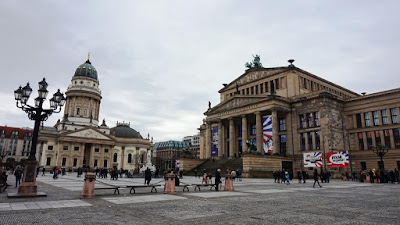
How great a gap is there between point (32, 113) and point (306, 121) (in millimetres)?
42902

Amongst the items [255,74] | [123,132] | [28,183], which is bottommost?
[28,183]

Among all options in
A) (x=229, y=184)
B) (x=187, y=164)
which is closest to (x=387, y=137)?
(x=187, y=164)

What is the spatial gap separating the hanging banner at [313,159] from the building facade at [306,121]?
3.12 metres

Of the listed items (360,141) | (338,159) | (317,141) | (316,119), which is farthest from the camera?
(360,141)

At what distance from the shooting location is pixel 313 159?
41.6 m

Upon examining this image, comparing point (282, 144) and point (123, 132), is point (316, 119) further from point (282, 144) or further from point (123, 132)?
point (123, 132)

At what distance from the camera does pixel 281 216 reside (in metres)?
9.18

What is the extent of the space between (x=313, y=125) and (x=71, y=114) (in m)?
80.8

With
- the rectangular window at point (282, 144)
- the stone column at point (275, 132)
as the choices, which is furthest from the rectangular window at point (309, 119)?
the stone column at point (275, 132)

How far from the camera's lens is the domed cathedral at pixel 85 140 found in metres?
84.4

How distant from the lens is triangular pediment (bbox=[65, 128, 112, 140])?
286ft

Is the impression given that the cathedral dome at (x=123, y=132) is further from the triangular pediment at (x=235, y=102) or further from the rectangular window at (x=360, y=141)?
the rectangular window at (x=360, y=141)

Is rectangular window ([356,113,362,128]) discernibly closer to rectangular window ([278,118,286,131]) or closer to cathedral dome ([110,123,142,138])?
rectangular window ([278,118,286,131])

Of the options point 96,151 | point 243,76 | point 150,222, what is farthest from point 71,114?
point 150,222
